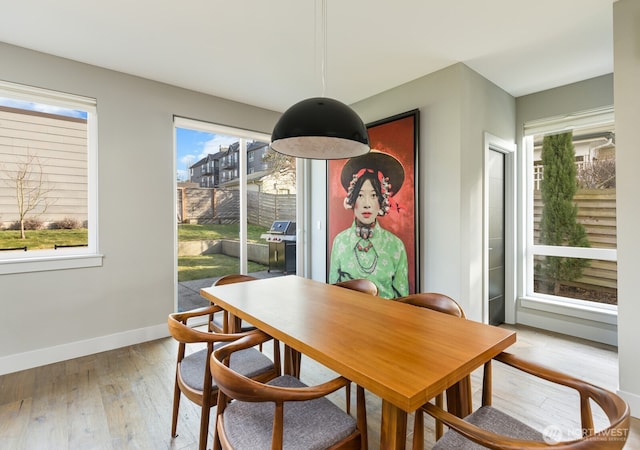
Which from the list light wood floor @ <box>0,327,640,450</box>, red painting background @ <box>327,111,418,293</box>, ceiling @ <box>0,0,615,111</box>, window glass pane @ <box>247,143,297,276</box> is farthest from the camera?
window glass pane @ <box>247,143,297,276</box>

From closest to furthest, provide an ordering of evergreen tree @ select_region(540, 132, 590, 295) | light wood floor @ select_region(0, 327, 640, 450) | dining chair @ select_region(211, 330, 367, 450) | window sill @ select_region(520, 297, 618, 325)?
dining chair @ select_region(211, 330, 367, 450)
light wood floor @ select_region(0, 327, 640, 450)
window sill @ select_region(520, 297, 618, 325)
evergreen tree @ select_region(540, 132, 590, 295)

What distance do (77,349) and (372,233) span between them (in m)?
3.13

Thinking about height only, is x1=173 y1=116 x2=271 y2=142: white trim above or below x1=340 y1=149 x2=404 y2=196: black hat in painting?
above

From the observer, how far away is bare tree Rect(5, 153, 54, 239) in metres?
2.70

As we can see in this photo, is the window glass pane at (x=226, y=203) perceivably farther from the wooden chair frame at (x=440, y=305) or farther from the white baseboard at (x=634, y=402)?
the white baseboard at (x=634, y=402)

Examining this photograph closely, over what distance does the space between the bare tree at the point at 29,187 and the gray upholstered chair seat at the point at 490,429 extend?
352 cm

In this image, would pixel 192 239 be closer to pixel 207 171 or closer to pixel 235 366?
pixel 207 171

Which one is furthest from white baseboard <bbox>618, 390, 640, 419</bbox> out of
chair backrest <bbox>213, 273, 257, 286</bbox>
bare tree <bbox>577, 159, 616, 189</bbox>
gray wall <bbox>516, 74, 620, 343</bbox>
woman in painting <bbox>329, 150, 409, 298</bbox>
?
chair backrest <bbox>213, 273, 257, 286</bbox>

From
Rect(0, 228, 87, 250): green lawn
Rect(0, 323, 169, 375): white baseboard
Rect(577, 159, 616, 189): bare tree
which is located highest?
Rect(577, 159, 616, 189): bare tree

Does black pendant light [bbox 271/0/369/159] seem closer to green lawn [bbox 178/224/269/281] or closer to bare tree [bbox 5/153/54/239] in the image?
green lawn [bbox 178/224/269/281]

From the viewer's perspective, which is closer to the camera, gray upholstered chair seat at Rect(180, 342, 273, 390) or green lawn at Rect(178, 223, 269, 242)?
gray upholstered chair seat at Rect(180, 342, 273, 390)

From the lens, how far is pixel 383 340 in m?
1.39

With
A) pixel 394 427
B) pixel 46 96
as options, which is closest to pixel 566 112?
pixel 394 427

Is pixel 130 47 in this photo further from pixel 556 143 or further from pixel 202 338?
pixel 556 143
